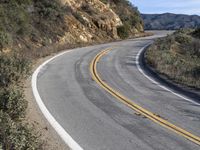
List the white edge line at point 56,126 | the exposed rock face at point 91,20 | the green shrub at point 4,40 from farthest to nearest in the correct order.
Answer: the exposed rock face at point 91,20
the green shrub at point 4,40
the white edge line at point 56,126

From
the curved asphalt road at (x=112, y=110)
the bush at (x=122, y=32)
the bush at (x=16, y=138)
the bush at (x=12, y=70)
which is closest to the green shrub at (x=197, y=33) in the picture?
the bush at (x=122, y=32)

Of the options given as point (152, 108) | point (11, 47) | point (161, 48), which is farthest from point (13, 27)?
point (152, 108)

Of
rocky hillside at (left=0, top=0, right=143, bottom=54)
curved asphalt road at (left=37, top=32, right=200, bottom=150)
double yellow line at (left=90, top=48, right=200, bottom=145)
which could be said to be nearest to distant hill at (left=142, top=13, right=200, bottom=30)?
rocky hillside at (left=0, top=0, right=143, bottom=54)

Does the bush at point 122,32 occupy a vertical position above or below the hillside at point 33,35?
below

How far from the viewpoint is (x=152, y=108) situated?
13.0 metres

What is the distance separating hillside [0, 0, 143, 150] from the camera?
8234 mm

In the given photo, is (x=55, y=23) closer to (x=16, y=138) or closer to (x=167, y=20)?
(x=16, y=138)

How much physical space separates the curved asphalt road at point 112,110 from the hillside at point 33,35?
3.59 feet

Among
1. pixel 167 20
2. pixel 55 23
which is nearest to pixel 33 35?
pixel 55 23

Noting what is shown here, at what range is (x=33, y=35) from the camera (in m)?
32.5

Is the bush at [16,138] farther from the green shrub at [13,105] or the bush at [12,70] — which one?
the bush at [12,70]

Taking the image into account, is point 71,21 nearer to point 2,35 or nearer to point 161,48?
point 161,48

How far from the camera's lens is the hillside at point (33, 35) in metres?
8.23

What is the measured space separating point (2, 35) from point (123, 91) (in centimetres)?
1145
